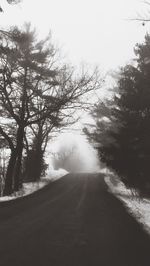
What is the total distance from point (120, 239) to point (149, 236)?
972 mm

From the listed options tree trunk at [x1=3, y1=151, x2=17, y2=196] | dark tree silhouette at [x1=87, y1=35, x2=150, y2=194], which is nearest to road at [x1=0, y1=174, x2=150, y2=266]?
dark tree silhouette at [x1=87, y1=35, x2=150, y2=194]

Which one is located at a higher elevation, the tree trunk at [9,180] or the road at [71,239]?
the tree trunk at [9,180]

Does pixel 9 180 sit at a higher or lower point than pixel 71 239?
higher

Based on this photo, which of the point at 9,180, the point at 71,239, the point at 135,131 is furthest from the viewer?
the point at 9,180

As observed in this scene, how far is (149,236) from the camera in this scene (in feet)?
33.3

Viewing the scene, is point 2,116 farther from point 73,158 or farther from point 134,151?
point 73,158

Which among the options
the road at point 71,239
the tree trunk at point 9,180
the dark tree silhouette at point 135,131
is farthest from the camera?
the tree trunk at point 9,180

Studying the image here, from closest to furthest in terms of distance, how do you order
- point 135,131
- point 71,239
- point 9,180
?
1. point 71,239
2. point 135,131
3. point 9,180

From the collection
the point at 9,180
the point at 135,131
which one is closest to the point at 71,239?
the point at 135,131

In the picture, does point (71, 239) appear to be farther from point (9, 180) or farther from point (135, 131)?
point (9, 180)

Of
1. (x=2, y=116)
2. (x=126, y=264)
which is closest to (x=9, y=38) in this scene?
(x=126, y=264)

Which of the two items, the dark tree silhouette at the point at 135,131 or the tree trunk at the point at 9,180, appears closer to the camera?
the dark tree silhouette at the point at 135,131

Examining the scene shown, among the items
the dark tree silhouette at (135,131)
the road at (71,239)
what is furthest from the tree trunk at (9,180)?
the road at (71,239)

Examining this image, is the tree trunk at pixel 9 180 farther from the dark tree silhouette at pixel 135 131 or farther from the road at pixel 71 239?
the road at pixel 71 239
